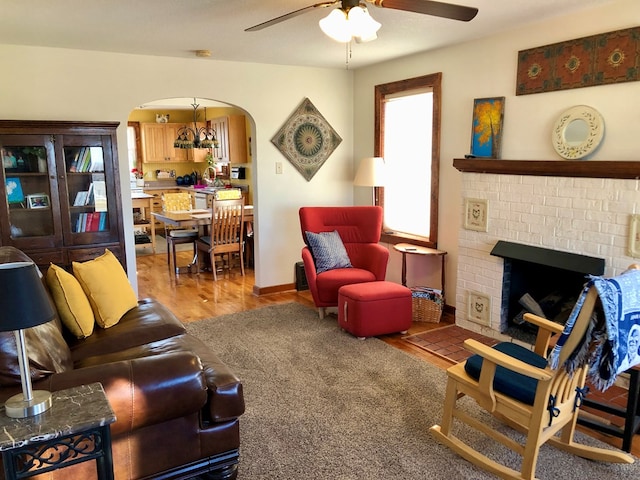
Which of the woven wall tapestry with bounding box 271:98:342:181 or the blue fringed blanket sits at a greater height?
the woven wall tapestry with bounding box 271:98:342:181

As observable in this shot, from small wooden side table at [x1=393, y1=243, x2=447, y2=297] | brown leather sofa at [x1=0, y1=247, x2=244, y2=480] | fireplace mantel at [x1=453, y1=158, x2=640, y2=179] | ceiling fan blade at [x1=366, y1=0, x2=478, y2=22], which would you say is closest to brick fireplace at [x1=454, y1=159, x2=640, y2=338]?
fireplace mantel at [x1=453, y1=158, x2=640, y2=179]

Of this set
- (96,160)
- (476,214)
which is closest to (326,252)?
(476,214)

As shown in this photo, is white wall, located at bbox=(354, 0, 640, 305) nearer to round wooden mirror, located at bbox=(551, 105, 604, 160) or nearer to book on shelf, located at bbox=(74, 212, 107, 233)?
round wooden mirror, located at bbox=(551, 105, 604, 160)

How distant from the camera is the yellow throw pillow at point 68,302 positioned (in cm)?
267

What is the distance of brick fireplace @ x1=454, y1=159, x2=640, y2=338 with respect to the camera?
3.07m

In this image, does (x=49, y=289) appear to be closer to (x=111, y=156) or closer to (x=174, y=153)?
(x=111, y=156)

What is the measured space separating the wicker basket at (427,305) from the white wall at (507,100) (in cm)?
27

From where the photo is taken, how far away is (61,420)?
1.56 metres

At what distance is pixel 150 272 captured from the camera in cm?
643

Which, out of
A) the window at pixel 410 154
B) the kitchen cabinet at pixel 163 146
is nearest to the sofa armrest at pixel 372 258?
the window at pixel 410 154

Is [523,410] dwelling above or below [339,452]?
above

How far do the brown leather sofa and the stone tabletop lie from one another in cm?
12

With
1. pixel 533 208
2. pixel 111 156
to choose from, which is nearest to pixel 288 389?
pixel 533 208

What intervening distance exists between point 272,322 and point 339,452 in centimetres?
205
